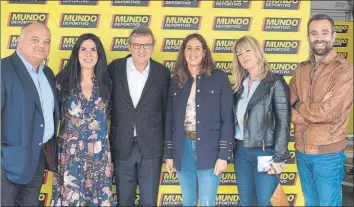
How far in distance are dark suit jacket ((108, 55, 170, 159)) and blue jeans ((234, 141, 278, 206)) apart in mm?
659

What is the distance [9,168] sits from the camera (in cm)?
246

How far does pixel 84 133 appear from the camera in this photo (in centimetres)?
263

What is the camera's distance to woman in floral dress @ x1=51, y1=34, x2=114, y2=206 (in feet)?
8.64

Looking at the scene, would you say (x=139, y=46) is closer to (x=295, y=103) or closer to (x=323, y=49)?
(x=295, y=103)

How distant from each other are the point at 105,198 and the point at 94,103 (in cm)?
74

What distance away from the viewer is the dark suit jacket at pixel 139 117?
280 cm

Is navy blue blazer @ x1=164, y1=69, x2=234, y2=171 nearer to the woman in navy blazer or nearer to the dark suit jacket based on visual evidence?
the woman in navy blazer

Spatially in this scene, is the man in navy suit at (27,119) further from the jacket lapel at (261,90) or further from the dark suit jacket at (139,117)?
the jacket lapel at (261,90)

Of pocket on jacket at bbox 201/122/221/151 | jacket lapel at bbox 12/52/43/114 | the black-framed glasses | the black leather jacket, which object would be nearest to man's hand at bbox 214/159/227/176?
pocket on jacket at bbox 201/122/221/151

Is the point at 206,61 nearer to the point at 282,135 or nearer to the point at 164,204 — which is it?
the point at 282,135

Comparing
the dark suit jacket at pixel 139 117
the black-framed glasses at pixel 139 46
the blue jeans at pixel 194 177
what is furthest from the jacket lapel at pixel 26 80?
the blue jeans at pixel 194 177

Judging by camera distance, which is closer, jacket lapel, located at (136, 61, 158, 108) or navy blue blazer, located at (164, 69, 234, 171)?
navy blue blazer, located at (164, 69, 234, 171)

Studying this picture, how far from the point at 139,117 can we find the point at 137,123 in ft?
0.17

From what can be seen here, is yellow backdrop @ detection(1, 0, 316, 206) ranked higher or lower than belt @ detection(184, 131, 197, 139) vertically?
higher
